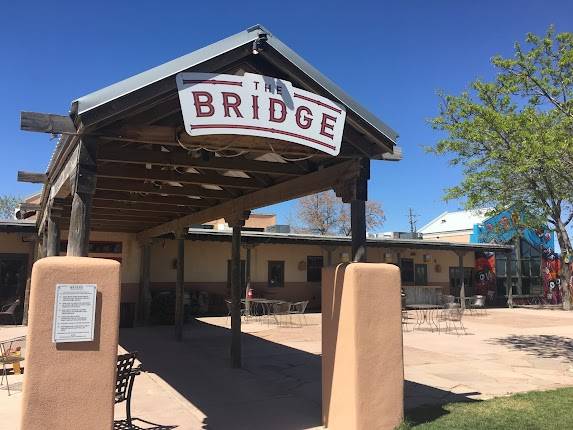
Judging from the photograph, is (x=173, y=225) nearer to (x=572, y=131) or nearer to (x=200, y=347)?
(x=200, y=347)

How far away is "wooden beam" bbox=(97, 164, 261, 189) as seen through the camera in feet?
22.7

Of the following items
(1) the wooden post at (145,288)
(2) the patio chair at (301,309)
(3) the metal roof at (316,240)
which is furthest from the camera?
(3) the metal roof at (316,240)

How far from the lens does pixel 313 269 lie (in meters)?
22.9

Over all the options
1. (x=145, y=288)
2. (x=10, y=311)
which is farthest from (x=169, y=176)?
(x=10, y=311)

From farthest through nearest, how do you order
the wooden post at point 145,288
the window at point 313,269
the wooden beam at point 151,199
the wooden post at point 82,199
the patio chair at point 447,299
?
1. the window at point 313,269
2. the patio chair at point 447,299
3. the wooden post at point 145,288
4. the wooden beam at point 151,199
5. the wooden post at point 82,199

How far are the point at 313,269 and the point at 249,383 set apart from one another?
14998 mm

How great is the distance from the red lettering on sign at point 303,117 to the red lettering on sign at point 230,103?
630mm

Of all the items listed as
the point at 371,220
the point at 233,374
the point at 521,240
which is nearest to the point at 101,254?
the point at 233,374

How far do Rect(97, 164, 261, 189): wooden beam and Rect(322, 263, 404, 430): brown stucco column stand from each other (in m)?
2.79

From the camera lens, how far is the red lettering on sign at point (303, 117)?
5133 millimetres

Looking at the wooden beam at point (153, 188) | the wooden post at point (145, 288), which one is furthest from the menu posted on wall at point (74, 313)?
the wooden post at point (145, 288)

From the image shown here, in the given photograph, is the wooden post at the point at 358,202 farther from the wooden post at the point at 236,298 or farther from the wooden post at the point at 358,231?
the wooden post at the point at 236,298

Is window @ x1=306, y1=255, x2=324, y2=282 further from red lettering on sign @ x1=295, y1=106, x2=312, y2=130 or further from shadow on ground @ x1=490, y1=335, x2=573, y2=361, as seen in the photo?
red lettering on sign @ x1=295, y1=106, x2=312, y2=130

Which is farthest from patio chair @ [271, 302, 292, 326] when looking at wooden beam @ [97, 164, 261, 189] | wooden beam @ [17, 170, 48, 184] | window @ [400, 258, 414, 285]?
wooden beam @ [97, 164, 261, 189]
